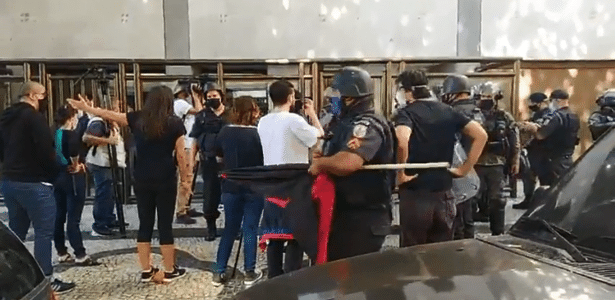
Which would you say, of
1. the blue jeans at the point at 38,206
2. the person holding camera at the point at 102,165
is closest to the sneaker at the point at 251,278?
the blue jeans at the point at 38,206

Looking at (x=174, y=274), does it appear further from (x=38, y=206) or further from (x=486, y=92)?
(x=486, y=92)

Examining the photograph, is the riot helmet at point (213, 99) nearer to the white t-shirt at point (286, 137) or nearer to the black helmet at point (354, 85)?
the white t-shirt at point (286, 137)

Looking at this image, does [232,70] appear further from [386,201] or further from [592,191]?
[592,191]

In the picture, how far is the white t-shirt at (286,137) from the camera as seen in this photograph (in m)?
4.39

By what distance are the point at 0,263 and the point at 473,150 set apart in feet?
9.44

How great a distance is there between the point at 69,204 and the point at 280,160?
7.33ft

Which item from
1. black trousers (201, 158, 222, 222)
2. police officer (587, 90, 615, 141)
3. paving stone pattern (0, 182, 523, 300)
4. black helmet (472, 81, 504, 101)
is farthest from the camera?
black trousers (201, 158, 222, 222)

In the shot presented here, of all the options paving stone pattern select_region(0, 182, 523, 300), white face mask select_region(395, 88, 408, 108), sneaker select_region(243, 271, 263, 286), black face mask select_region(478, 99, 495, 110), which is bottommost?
paving stone pattern select_region(0, 182, 523, 300)

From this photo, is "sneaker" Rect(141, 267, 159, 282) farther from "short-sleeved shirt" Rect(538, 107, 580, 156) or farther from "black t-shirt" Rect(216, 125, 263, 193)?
"short-sleeved shirt" Rect(538, 107, 580, 156)

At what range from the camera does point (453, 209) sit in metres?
3.85

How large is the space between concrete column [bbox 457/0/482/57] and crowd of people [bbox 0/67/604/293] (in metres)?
3.90

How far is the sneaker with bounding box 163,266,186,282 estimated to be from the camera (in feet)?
16.4

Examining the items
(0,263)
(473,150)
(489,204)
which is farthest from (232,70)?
(0,263)

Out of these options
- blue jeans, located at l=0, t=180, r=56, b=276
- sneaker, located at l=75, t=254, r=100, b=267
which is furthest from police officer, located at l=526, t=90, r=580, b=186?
blue jeans, located at l=0, t=180, r=56, b=276
